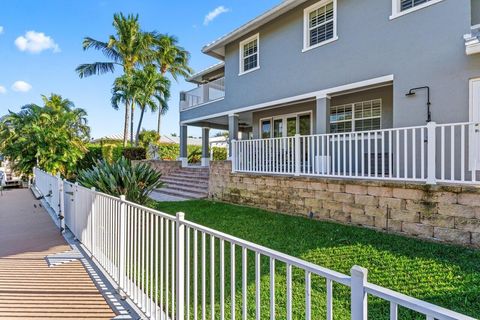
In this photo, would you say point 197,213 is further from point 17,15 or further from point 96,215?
point 17,15

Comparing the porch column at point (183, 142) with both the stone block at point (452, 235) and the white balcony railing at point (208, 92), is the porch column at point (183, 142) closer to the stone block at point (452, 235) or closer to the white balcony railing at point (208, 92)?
the white balcony railing at point (208, 92)

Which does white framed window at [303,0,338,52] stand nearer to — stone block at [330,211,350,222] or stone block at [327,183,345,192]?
stone block at [327,183,345,192]

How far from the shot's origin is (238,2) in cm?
1655

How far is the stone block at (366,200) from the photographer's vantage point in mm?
7066

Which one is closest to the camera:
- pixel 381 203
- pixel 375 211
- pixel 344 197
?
pixel 381 203

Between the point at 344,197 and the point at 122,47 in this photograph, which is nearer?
the point at 344,197

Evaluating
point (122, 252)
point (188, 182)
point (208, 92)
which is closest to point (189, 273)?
point (122, 252)

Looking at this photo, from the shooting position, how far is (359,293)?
140cm

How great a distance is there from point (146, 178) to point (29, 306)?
170 inches

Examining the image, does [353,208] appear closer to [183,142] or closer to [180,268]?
[180,268]

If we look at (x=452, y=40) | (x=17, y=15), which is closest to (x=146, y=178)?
(x=452, y=40)

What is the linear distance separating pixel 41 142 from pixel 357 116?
534 inches

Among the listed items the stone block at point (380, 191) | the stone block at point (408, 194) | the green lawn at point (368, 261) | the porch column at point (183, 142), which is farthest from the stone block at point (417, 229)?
the porch column at point (183, 142)

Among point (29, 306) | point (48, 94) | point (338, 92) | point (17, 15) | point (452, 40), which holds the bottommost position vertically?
point (29, 306)
